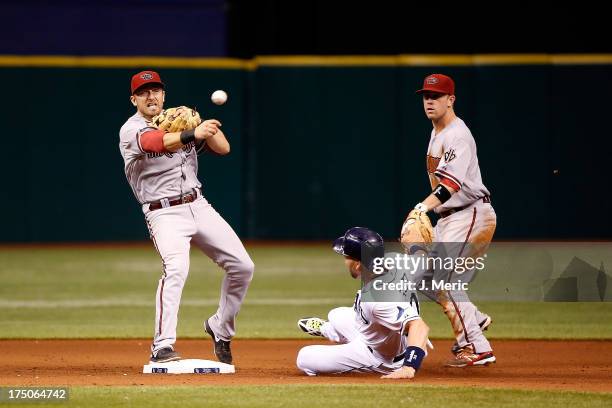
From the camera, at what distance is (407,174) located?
18391mm

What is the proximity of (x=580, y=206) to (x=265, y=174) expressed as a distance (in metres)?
4.97

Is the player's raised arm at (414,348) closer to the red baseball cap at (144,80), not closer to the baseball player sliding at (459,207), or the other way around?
the baseball player sliding at (459,207)

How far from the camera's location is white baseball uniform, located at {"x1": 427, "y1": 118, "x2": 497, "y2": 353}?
7.88m

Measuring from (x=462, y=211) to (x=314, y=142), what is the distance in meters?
10.7

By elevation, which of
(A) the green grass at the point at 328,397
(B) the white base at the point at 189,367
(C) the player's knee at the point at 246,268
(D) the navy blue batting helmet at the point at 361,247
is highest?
(D) the navy blue batting helmet at the point at 361,247

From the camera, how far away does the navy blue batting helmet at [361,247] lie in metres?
7.11

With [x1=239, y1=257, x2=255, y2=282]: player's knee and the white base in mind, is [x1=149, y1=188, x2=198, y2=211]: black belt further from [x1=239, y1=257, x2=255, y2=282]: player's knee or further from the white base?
the white base

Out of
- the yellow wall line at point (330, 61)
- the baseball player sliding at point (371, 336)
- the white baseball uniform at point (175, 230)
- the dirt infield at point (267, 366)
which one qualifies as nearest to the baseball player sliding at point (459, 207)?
the dirt infield at point (267, 366)

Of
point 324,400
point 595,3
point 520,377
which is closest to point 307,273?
point 520,377

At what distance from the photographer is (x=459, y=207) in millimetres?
8031

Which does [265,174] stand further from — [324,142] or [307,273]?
[307,273]

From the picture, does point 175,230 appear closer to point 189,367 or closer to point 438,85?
point 189,367

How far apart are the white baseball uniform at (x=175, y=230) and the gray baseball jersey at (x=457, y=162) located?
4.78 feet

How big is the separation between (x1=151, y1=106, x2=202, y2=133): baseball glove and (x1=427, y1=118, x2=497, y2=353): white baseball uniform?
166 centimetres
